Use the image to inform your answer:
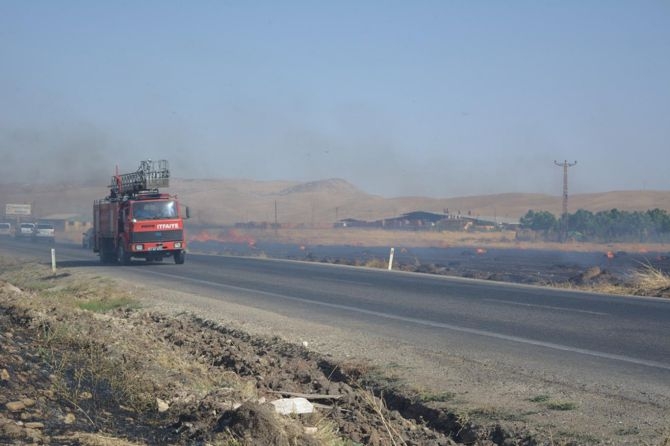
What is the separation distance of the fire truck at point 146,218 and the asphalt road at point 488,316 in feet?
12.8

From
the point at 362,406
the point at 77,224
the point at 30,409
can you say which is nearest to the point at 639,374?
the point at 362,406

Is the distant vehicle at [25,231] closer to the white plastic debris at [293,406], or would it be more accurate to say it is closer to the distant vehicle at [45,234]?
the distant vehicle at [45,234]

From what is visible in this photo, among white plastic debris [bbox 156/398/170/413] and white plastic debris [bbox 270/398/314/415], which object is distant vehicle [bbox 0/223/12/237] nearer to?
white plastic debris [bbox 156/398/170/413]

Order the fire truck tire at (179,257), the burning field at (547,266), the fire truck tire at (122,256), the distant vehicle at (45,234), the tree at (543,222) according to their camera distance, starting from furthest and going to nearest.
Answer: the tree at (543,222)
the distant vehicle at (45,234)
the fire truck tire at (179,257)
the fire truck tire at (122,256)
the burning field at (547,266)

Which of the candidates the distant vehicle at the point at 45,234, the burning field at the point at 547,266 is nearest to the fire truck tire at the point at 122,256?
the burning field at the point at 547,266

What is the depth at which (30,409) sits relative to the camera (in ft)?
24.2

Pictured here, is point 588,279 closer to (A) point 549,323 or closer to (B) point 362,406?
(A) point 549,323

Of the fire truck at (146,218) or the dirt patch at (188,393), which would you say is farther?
the fire truck at (146,218)

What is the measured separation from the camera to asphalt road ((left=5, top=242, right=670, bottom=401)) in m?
11.3

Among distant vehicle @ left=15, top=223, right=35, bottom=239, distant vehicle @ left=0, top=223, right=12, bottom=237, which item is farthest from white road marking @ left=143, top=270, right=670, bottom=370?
distant vehicle @ left=0, top=223, right=12, bottom=237

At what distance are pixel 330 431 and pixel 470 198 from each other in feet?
622

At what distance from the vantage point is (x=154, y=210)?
33.2 metres

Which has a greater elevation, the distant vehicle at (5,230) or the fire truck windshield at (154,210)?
the fire truck windshield at (154,210)

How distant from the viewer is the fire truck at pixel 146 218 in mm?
33094
